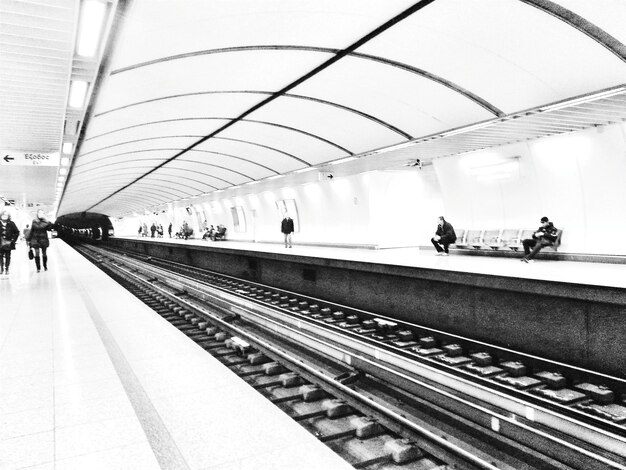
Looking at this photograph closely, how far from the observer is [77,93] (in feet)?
25.3

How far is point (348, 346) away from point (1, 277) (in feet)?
38.5

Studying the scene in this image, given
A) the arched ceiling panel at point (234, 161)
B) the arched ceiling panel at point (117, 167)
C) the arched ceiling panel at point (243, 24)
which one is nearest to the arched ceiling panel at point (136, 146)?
the arched ceiling panel at point (234, 161)

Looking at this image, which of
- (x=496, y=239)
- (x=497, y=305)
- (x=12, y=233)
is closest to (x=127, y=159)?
(x=12, y=233)

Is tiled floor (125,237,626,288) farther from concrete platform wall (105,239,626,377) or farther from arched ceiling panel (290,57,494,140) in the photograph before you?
arched ceiling panel (290,57,494,140)

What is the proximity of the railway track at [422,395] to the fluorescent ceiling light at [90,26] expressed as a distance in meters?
4.39

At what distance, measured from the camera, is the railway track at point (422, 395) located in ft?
11.8

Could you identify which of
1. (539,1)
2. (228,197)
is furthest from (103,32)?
(228,197)

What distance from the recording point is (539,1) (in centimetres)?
565

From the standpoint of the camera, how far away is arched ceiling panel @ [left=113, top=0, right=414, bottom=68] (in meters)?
6.04

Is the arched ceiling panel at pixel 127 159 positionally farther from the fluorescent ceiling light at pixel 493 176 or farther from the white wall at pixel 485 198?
the fluorescent ceiling light at pixel 493 176

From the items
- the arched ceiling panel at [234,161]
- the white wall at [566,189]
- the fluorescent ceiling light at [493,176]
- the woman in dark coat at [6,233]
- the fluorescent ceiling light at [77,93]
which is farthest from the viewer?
the arched ceiling panel at [234,161]

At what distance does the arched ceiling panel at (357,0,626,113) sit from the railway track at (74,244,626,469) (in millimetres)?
4243

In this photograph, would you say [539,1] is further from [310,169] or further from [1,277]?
[1,277]

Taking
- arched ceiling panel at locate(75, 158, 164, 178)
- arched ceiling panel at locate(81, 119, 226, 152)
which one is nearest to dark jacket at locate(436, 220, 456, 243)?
arched ceiling panel at locate(81, 119, 226, 152)
